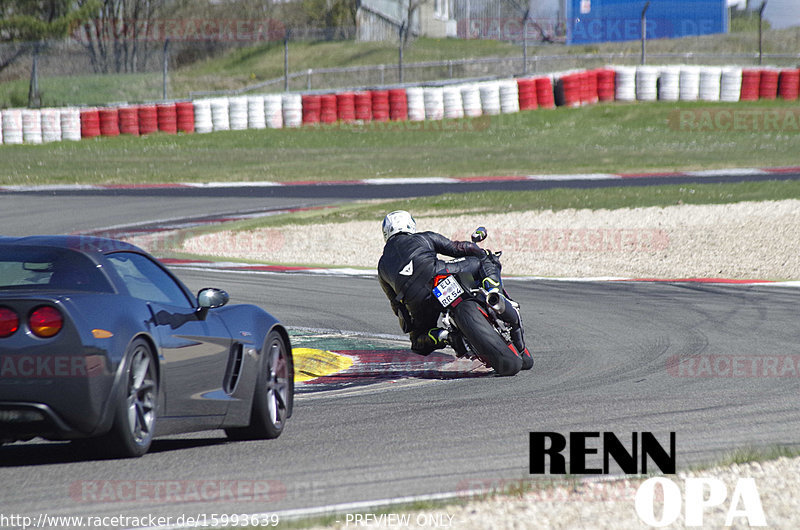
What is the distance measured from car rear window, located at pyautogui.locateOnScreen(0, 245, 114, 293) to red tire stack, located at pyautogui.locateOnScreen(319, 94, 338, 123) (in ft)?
102

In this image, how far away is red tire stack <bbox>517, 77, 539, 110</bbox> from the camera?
3897 centimetres

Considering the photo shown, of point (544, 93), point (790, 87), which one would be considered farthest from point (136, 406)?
point (790, 87)

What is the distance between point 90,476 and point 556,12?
56494 mm

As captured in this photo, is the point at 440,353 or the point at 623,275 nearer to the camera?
the point at 440,353

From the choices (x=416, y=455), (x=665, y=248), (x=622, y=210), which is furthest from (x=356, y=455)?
(x=622, y=210)

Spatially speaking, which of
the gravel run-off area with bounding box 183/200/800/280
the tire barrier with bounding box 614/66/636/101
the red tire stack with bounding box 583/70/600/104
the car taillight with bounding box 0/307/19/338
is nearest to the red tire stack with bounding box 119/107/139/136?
the red tire stack with bounding box 583/70/600/104

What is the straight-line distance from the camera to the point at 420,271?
8727 millimetres

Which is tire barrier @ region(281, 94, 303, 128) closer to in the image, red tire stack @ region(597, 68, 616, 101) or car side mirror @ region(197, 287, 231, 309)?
red tire stack @ region(597, 68, 616, 101)

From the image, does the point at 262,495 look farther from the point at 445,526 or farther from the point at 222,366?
the point at 222,366

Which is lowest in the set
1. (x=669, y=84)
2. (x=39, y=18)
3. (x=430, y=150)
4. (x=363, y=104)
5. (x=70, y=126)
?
(x=430, y=150)

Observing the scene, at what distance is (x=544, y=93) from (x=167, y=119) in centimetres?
1259

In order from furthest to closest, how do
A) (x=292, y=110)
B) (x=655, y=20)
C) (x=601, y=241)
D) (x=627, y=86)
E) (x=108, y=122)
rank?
(x=655, y=20)
(x=627, y=86)
(x=292, y=110)
(x=108, y=122)
(x=601, y=241)

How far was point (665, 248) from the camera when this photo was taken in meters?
17.9

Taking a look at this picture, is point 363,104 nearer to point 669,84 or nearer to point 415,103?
point 415,103
